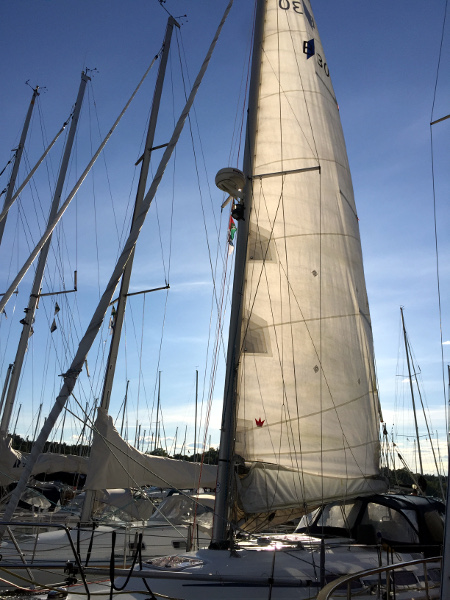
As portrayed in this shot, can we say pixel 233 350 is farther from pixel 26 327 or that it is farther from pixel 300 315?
pixel 26 327

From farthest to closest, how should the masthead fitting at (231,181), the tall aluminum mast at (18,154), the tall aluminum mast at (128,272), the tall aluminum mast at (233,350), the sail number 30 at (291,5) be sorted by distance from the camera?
1. the tall aluminum mast at (18,154)
2. the sail number 30 at (291,5)
3. the tall aluminum mast at (128,272)
4. the masthead fitting at (231,181)
5. the tall aluminum mast at (233,350)

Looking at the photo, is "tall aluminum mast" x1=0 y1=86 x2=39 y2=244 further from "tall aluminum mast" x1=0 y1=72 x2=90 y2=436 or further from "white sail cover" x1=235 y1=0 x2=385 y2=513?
"white sail cover" x1=235 y1=0 x2=385 y2=513

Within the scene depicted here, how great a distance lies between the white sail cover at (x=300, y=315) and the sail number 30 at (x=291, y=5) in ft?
0.52

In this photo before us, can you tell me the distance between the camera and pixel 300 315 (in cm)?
960

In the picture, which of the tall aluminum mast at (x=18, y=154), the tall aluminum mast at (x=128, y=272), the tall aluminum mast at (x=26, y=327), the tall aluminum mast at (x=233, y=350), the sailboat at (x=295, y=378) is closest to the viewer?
the sailboat at (x=295, y=378)

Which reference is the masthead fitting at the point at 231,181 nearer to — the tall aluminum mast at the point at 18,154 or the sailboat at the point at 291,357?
the sailboat at the point at 291,357

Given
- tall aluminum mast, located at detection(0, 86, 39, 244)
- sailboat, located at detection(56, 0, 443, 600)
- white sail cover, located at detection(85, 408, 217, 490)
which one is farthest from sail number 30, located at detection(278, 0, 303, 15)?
tall aluminum mast, located at detection(0, 86, 39, 244)

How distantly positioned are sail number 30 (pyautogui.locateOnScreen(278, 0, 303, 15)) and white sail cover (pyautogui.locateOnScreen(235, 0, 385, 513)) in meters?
0.16

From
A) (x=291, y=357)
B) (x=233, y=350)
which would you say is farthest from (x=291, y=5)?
(x=233, y=350)

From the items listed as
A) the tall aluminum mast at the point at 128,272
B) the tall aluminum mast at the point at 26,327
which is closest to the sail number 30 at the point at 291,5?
the tall aluminum mast at the point at 128,272

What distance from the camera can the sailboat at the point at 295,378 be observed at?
6566 millimetres

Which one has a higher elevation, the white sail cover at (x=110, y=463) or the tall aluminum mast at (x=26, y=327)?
the tall aluminum mast at (x=26, y=327)

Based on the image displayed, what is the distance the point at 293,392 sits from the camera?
9.08 m

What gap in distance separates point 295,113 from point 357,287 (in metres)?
4.09
